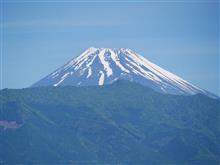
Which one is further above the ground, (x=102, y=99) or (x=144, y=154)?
(x=102, y=99)

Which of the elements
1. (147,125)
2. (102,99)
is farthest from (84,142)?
(102,99)

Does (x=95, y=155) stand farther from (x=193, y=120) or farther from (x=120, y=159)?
(x=193, y=120)

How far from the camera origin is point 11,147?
508 ft

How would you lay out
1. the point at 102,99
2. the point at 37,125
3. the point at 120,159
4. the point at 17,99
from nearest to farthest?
1. the point at 120,159
2. the point at 37,125
3. the point at 17,99
4. the point at 102,99

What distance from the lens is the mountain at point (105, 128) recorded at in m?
153

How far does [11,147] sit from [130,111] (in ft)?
125

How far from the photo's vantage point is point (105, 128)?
6481 inches

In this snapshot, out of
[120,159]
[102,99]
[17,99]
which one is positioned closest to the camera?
[120,159]

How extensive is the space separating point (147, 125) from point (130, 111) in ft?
36.3

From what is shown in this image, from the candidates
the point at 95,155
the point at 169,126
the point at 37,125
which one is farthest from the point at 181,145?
the point at 37,125

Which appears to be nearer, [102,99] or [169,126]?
[169,126]

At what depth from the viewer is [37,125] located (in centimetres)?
16375

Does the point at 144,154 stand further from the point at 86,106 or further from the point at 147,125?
the point at 86,106

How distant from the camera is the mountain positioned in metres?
153
